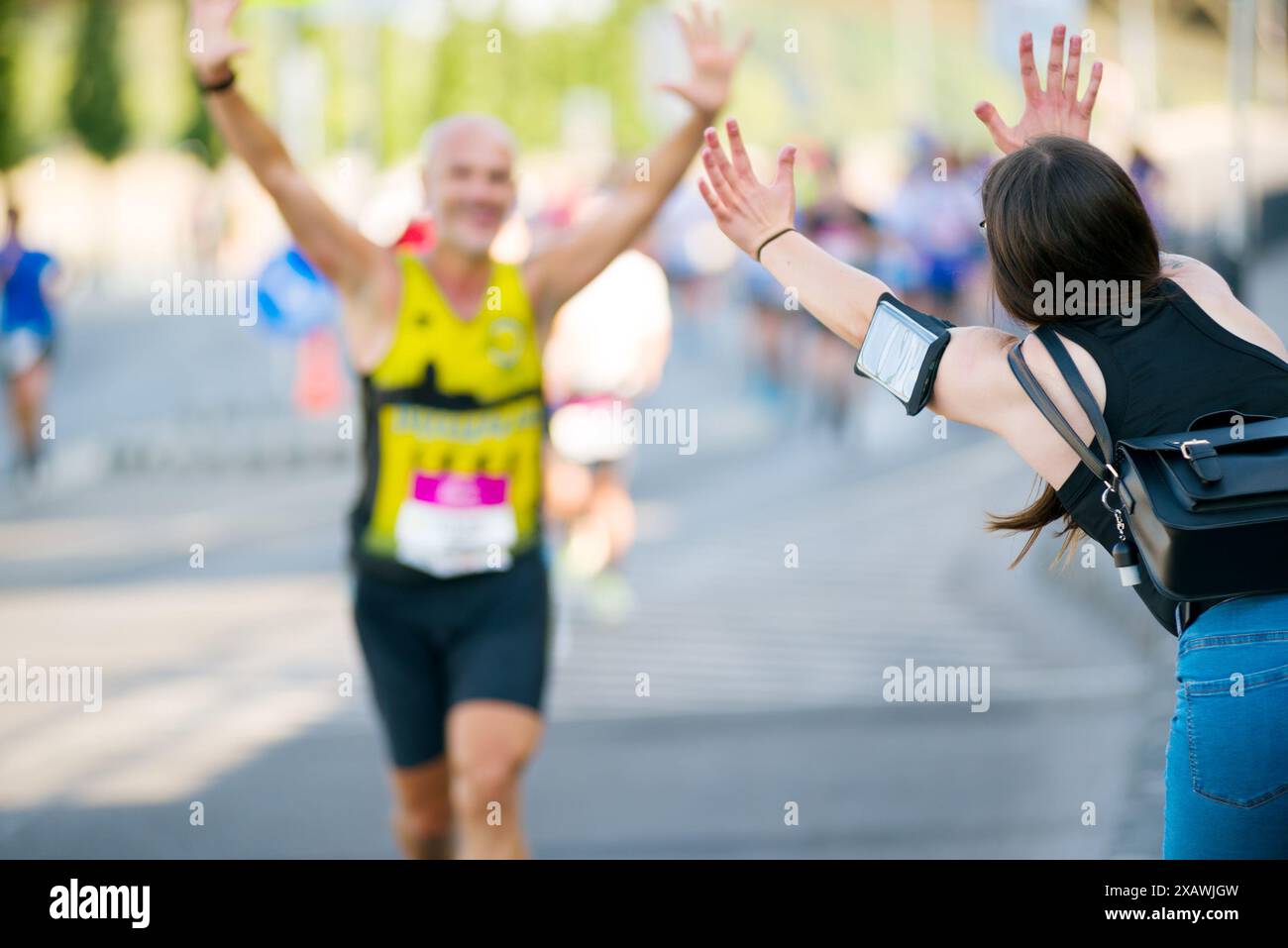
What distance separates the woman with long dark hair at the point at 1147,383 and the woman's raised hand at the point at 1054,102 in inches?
24.1

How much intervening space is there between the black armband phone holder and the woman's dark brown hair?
0.14 metres

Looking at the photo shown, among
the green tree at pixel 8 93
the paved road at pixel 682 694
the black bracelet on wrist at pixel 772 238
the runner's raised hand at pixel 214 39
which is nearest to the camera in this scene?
the black bracelet on wrist at pixel 772 238

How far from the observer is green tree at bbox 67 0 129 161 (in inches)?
1933

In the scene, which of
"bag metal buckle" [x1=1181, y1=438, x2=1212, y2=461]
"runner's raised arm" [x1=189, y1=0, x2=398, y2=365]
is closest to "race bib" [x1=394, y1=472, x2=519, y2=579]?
"runner's raised arm" [x1=189, y1=0, x2=398, y2=365]

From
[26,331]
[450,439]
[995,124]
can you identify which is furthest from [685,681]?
[26,331]

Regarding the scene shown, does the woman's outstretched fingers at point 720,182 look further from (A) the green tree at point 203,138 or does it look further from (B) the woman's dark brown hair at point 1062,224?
(A) the green tree at point 203,138

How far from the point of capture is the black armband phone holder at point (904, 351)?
9.75 ft

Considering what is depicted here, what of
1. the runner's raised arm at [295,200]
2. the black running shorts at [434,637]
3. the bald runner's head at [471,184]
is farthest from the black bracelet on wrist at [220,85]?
the black running shorts at [434,637]

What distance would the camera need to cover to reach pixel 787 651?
28.8 feet

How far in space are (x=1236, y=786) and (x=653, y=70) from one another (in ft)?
52.1

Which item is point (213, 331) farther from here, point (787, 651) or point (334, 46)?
point (787, 651)

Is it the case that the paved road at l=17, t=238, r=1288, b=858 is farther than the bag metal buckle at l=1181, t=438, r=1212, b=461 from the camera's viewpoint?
Yes

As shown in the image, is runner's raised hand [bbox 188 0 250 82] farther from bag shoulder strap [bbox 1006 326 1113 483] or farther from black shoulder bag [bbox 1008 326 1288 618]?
black shoulder bag [bbox 1008 326 1288 618]
